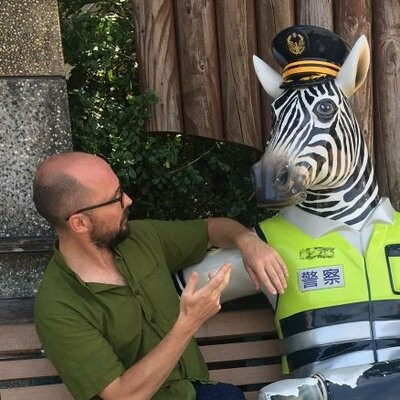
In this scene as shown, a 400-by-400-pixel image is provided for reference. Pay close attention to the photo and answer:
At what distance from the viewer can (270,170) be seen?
1.89 meters

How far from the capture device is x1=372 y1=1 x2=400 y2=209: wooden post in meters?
2.58

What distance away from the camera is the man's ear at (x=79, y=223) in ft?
6.45

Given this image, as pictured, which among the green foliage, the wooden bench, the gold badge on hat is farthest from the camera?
the green foliage

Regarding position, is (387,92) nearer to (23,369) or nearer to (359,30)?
(359,30)

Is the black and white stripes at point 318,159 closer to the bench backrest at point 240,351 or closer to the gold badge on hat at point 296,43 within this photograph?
the gold badge on hat at point 296,43

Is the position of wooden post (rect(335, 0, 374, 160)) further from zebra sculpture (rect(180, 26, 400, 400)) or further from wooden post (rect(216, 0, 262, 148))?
zebra sculpture (rect(180, 26, 400, 400))

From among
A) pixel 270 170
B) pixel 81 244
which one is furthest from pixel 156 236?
pixel 270 170

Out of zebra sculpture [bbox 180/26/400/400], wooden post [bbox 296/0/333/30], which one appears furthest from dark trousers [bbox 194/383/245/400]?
wooden post [bbox 296/0/333/30]

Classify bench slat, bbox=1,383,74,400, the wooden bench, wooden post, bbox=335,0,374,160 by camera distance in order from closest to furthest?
bench slat, bbox=1,383,74,400
the wooden bench
wooden post, bbox=335,0,374,160

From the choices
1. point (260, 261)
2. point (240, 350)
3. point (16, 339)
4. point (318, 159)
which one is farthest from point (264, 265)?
point (16, 339)

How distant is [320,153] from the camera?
6.28 ft

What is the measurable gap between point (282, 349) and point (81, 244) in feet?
2.25

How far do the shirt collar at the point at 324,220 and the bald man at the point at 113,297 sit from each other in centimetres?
13

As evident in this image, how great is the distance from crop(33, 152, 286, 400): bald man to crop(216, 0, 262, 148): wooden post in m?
0.60
